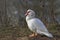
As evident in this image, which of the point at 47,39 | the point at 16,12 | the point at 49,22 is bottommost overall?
the point at 47,39

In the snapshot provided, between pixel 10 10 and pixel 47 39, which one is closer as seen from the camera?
pixel 47 39

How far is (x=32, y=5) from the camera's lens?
859 cm

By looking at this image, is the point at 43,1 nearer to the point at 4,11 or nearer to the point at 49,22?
the point at 49,22

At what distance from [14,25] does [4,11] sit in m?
0.59

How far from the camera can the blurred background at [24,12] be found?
27.6 feet

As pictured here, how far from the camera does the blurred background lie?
8.42 m

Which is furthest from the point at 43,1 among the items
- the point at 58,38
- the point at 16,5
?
the point at 58,38

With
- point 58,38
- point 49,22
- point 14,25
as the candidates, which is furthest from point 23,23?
point 58,38

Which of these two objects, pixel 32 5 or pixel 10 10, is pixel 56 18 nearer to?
pixel 32 5

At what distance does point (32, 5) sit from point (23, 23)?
683 mm

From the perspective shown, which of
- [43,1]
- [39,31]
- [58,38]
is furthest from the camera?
[43,1]

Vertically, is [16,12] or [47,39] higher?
[16,12]

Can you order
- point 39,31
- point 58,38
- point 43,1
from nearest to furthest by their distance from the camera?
point 39,31
point 58,38
point 43,1

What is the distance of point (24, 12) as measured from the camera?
28.1 feet
